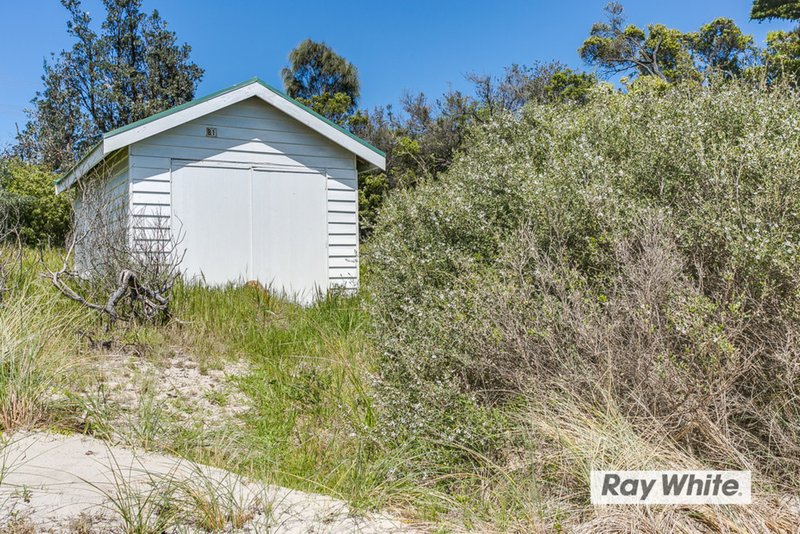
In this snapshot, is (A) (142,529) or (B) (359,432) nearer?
(A) (142,529)

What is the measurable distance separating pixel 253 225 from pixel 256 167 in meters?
0.89

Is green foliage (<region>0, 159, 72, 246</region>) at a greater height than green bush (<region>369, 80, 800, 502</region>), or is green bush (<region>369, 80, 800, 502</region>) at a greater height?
green foliage (<region>0, 159, 72, 246</region>)

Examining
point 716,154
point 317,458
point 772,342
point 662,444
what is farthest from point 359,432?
point 716,154

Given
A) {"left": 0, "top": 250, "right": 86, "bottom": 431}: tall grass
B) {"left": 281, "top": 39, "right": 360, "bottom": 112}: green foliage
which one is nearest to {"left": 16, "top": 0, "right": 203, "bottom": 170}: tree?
{"left": 281, "top": 39, "right": 360, "bottom": 112}: green foliage

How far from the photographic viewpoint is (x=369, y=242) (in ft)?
20.7

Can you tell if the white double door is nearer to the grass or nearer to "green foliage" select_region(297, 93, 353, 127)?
the grass

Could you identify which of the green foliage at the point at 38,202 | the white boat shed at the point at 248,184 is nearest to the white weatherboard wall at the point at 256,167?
the white boat shed at the point at 248,184

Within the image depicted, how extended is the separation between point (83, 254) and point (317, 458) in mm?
4904

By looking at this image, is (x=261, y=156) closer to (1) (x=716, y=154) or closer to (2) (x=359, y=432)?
(2) (x=359, y=432)

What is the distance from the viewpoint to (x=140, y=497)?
8.73 feet

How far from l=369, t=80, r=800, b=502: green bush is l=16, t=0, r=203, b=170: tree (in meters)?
20.6

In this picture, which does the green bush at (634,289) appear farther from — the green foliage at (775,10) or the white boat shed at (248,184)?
the green foliage at (775,10)

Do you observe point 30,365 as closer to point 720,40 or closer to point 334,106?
point 334,106

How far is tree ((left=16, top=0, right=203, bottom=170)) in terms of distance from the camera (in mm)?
21906
